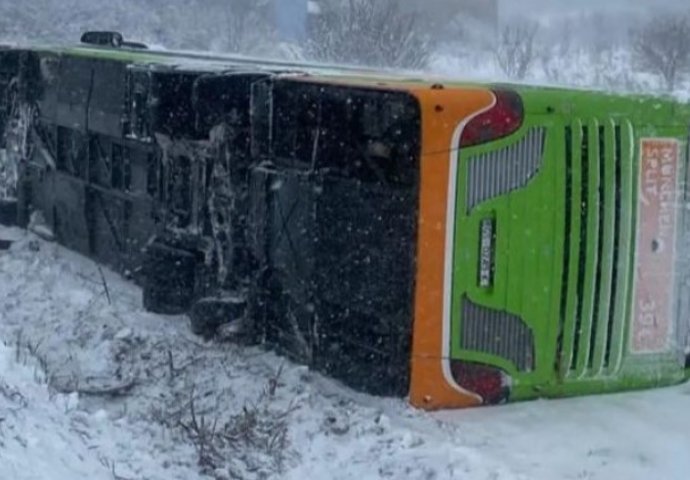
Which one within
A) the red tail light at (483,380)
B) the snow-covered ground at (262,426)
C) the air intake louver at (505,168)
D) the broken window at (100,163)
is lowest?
the snow-covered ground at (262,426)

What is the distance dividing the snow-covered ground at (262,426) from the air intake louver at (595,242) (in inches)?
12.5

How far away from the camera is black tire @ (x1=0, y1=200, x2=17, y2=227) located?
13.1 meters

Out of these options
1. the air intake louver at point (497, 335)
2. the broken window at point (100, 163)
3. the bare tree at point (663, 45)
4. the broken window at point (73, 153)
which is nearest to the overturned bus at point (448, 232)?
the air intake louver at point (497, 335)

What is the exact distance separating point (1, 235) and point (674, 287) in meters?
7.01

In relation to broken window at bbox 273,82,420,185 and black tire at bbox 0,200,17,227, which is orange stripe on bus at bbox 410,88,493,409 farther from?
black tire at bbox 0,200,17,227

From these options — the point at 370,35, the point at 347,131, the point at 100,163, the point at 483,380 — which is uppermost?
the point at 370,35

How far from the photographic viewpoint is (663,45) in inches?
1179

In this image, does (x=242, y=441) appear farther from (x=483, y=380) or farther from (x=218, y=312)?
(x=218, y=312)

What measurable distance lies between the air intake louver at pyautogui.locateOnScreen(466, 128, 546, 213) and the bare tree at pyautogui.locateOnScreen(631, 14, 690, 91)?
828 inches

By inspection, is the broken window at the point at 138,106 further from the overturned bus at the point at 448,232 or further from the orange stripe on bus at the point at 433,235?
the orange stripe on bus at the point at 433,235

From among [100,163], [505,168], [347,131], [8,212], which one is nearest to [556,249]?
Answer: [505,168]

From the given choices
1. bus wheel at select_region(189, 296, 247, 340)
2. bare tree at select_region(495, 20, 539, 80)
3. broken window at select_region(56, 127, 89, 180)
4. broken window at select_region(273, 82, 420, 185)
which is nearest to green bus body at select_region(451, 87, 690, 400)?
broken window at select_region(273, 82, 420, 185)

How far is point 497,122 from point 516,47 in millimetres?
25092

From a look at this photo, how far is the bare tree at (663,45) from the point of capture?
2858 cm
